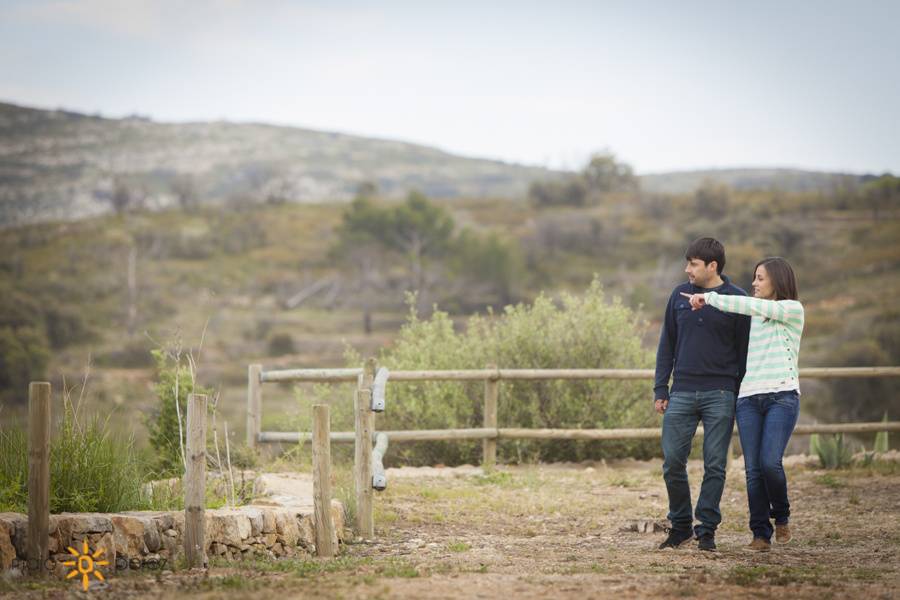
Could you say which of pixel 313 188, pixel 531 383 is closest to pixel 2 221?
pixel 313 188

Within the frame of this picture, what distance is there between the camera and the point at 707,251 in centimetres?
585

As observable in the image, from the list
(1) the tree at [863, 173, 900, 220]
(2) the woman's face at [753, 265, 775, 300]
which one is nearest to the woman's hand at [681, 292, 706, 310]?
(2) the woman's face at [753, 265, 775, 300]

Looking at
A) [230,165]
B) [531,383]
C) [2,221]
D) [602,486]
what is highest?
[230,165]

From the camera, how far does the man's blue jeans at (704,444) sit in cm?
583

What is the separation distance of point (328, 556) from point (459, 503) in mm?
2614

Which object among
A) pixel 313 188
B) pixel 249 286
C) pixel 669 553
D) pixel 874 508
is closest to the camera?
pixel 669 553

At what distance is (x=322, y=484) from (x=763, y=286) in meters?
2.96

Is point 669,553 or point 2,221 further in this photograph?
point 2,221

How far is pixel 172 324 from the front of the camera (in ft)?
121

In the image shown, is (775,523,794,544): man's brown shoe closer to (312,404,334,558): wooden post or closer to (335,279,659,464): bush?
(312,404,334,558): wooden post

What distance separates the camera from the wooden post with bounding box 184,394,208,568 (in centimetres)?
523

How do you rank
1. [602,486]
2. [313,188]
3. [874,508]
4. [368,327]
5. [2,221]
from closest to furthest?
[874,508], [602,486], [368,327], [2,221], [313,188]

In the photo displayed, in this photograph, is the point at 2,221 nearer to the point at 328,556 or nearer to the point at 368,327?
the point at 368,327

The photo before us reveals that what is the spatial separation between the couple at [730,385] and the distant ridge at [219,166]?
75999 millimetres
